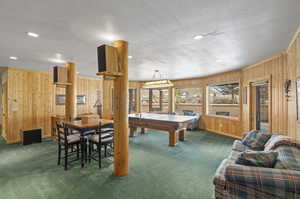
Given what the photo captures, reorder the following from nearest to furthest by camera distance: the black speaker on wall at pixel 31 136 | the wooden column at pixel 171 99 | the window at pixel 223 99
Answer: the black speaker on wall at pixel 31 136 < the window at pixel 223 99 < the wooden column at pixel 171 99

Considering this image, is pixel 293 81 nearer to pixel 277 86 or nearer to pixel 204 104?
pixel 277 86

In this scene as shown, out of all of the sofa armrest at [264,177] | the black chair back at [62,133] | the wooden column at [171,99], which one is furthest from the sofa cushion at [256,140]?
the wooden column at [171,99]

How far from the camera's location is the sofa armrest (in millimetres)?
1464

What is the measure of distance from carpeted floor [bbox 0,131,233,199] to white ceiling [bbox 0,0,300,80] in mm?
2586

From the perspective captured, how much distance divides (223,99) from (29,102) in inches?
313

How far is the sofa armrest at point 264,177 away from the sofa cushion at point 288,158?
17 centimetres

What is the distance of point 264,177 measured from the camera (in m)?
1.56

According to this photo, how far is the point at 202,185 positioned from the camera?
2549 mm

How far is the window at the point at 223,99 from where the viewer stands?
20.8 ft

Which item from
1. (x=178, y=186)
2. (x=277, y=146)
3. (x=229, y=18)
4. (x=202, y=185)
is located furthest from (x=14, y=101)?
(x=277, y=146)

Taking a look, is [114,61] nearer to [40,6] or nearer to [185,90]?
[40,6]

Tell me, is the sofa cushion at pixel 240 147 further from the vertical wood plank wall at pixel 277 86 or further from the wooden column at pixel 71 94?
the wooden column at pixel 71 94

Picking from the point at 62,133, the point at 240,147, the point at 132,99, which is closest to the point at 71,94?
the point at 62,133

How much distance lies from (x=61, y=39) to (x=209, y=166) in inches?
157
